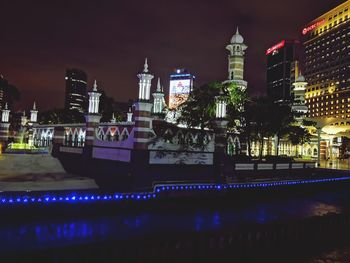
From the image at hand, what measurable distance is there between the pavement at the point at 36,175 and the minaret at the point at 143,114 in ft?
16.9

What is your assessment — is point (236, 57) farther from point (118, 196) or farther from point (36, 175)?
point (118, 196)

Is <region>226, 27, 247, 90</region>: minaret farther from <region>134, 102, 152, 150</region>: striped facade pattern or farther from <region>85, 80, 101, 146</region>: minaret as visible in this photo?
<region>134, 102, 152, 150</region>: striped facade pattern

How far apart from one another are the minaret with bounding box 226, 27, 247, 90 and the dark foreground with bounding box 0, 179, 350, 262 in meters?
36.1

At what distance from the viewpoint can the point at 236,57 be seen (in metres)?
57.3

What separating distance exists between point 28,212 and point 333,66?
5680 inches

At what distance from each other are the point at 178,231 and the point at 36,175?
559 inches

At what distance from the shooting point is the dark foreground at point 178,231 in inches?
454

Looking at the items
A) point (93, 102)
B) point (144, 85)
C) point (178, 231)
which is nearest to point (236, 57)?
point (93, 102)

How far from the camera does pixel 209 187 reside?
22641 mm

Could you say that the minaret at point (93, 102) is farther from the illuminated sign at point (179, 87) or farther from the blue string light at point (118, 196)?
the illuminated sign at point (179, 87)

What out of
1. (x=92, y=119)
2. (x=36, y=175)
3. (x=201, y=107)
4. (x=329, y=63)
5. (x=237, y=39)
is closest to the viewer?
(x=36, y=175)

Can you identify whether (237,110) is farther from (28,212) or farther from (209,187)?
(28,212)

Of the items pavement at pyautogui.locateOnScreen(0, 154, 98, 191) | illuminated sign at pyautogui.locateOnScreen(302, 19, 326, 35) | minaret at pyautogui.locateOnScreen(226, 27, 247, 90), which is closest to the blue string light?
pavement at pyautogui.locateOnScreen(0, 154, 98, 191)

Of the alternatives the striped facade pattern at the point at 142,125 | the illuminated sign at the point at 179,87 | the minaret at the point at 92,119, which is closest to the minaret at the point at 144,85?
the striped facade pattern at the point at 142,125
